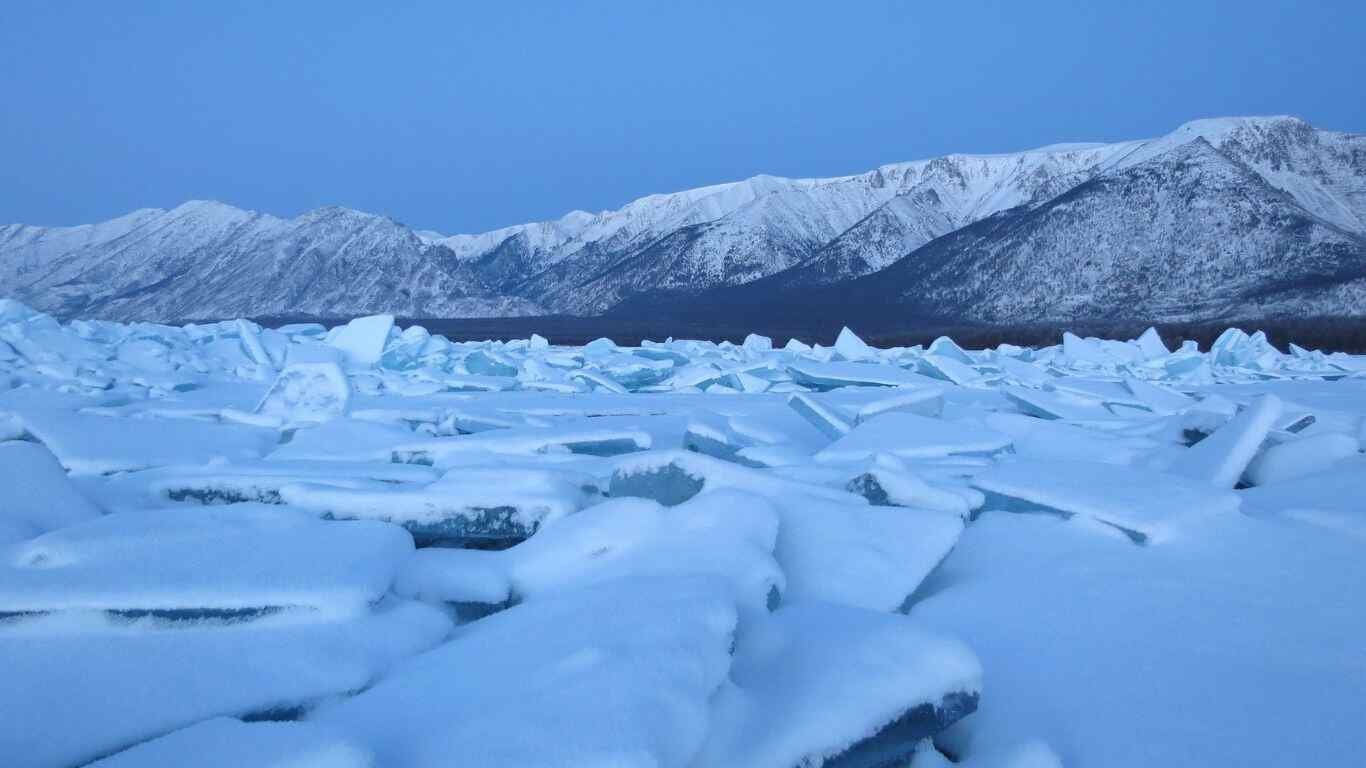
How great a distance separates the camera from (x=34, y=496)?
6.77 ft

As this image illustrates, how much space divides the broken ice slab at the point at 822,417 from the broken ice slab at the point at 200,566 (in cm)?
210

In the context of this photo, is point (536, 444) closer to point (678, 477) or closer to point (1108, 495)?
point (678, 477)

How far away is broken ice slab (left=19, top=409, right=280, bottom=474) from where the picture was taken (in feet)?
9.77

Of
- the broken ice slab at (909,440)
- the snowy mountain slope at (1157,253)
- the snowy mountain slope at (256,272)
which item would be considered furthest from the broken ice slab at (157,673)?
the snowy mountain slope at (256,272)

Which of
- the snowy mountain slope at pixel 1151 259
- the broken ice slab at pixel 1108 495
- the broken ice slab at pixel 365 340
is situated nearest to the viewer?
the broken ice slab at pixel 1108 495

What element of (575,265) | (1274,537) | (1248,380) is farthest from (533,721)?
(575,265)

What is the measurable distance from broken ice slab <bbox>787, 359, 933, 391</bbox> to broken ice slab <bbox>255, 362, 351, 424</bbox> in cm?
298

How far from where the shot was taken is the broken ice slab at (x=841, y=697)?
4.00ft

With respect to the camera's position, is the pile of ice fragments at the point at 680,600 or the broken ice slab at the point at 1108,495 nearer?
the pile of ice fragments at the point at 680,600

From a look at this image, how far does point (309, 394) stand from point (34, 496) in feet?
7.69

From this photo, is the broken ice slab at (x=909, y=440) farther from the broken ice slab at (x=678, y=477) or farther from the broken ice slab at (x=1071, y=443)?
the broken ice slab at (x=678, y=477)

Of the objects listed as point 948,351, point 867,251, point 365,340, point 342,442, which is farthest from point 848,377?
point 867,251

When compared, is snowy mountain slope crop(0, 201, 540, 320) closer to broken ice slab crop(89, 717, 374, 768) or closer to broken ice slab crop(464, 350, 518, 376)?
broken ice slab crop(464, 350, 518, 376)

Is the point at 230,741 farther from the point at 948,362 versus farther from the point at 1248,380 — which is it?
the point at 1248,380
